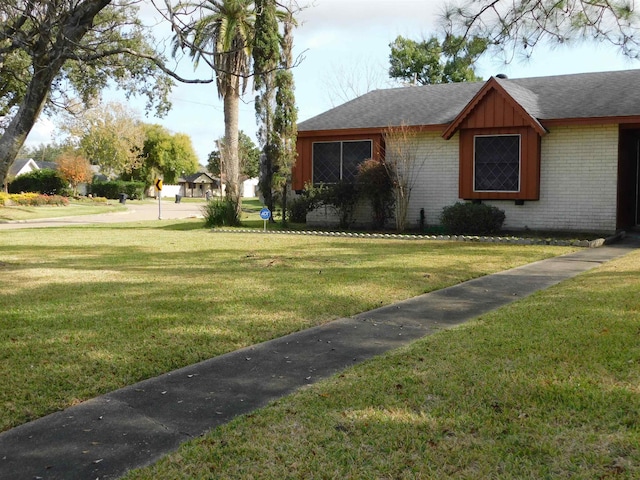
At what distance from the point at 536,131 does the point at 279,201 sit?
9.35 meters

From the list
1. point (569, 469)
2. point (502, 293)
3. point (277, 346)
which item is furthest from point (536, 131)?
point (569, 469)

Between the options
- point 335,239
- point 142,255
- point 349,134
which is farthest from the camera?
point 349,134

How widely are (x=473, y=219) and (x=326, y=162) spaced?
5.61m

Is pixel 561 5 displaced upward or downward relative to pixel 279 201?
upward

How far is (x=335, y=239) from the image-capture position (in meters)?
16.1

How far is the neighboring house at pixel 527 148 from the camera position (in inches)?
630

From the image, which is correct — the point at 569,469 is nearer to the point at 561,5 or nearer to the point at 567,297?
the point at 567,297

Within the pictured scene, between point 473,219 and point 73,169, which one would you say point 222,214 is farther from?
point 73,169

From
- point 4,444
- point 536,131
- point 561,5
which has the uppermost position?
point 561,5

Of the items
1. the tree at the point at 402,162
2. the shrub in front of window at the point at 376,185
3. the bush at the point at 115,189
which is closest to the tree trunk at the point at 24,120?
the shrub in front of window at the point at 376,185

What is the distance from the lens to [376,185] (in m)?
18.0

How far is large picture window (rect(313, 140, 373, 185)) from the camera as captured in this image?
19531 millimetres

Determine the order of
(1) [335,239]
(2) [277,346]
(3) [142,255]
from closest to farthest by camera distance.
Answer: (2) [277,346] < (3) [142,255] < (1) [335,239]

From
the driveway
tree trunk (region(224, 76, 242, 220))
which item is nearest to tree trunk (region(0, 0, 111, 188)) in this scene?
tree trunk (region(224, 76, 242, 220))
